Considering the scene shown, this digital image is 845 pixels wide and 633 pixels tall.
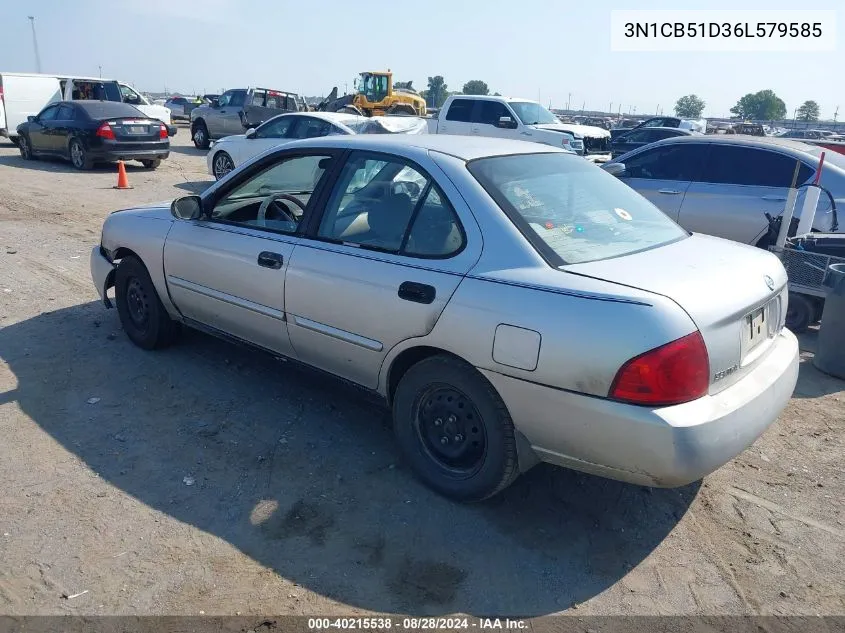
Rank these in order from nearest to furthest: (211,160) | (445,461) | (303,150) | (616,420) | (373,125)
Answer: (616,420) < (445,461) < (303,150) < (373,125) < (211,160)

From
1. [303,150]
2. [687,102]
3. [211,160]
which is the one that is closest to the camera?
[303,150]

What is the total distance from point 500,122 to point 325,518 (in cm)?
1345

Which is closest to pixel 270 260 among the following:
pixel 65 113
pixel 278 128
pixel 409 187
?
pixel 409 187

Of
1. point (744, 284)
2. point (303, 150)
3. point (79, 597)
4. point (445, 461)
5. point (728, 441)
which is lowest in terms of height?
point (79, 597)

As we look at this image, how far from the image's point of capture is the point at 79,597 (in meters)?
2.76

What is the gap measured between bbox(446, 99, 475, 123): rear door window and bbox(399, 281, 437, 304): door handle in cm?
1316

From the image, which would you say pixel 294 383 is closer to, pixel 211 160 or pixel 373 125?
pixel 373 125

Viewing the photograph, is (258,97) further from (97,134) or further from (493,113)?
(493,113)

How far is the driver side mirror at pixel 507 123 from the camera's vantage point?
15375 mm

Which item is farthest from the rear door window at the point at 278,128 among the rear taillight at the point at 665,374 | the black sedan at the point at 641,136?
the black sedan at the point at 641,136

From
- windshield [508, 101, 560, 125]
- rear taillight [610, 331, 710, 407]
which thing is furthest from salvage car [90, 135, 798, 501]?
windshield [508, 101, 560, 125]

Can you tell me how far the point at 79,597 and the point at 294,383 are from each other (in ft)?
7.08

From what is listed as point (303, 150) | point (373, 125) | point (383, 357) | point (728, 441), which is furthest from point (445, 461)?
point (373, 125)

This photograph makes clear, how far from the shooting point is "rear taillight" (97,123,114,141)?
583 inches
